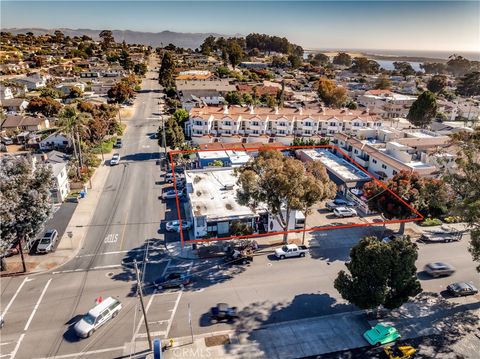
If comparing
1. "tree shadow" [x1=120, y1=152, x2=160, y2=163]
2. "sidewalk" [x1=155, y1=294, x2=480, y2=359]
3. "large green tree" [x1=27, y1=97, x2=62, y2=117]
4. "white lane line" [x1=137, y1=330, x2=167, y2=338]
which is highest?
"large green tree" [x1=27, y1=97, x2=62, y2=117]

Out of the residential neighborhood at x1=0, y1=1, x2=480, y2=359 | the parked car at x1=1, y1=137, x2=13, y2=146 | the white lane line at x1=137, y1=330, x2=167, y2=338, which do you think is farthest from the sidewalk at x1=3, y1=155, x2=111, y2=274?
the parked car at x1=1, y1=137, x2=13, y2=146

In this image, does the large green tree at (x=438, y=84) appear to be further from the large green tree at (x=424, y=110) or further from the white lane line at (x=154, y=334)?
the white lane line at (x=154, y=334)

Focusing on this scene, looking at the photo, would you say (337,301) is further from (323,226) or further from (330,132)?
(330,132)

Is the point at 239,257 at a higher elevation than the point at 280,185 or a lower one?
lower

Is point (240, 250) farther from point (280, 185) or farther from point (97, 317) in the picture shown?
point (97, 317)

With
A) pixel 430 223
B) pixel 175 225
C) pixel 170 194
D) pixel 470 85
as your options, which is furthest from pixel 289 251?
pixel 470 85

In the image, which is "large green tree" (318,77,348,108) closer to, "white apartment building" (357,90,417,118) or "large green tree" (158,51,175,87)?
"white apartment building" (357,90,417,118)

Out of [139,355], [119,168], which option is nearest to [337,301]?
[139,355]

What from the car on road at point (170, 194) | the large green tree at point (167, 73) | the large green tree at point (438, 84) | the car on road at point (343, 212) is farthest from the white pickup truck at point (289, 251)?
the large green tree at point (438, 84)
